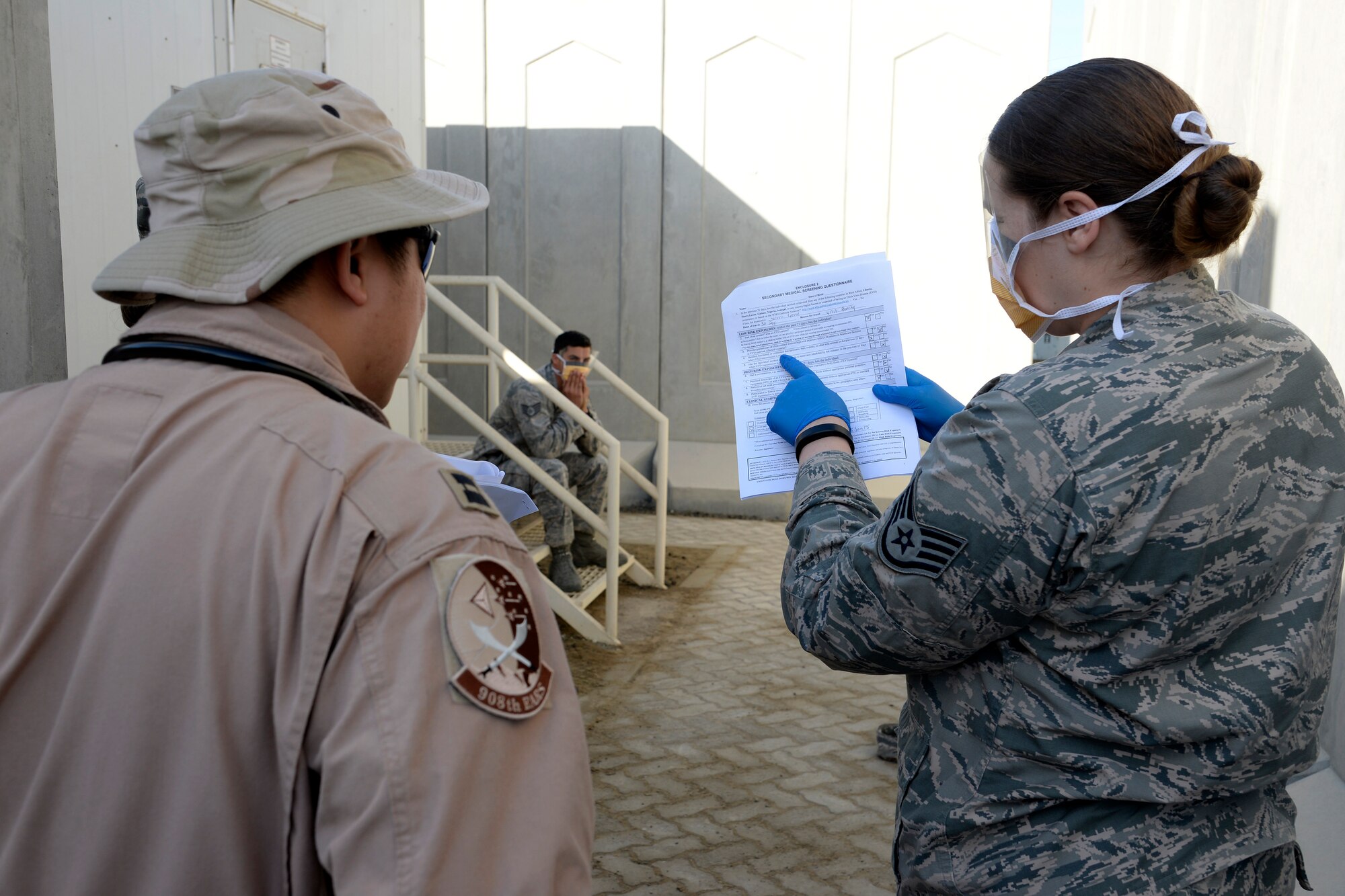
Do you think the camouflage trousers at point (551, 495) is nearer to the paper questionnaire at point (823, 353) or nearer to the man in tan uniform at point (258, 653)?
the paper questionnaire at point (823, 353)

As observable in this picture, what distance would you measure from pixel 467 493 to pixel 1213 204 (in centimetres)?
99

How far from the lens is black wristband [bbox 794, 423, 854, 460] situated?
172cm

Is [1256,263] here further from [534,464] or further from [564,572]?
[564,572]

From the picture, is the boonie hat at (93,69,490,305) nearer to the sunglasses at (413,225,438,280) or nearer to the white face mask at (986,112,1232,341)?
the sunglasses at (413,225,438,280)

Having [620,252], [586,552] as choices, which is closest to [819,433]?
[586,552]

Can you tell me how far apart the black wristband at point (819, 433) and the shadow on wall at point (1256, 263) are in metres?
2.65

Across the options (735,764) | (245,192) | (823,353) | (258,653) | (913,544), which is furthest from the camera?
(735,764)

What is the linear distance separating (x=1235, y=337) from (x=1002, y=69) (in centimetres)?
858

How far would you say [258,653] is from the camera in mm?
856

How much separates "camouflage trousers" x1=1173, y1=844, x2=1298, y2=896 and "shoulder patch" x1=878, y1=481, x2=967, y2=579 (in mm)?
498

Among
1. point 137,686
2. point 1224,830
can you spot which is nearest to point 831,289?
point 1224,830

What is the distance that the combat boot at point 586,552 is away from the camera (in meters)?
6.65

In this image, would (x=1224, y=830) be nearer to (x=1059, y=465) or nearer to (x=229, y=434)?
(x=1059, y=465)

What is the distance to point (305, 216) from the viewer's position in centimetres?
99
